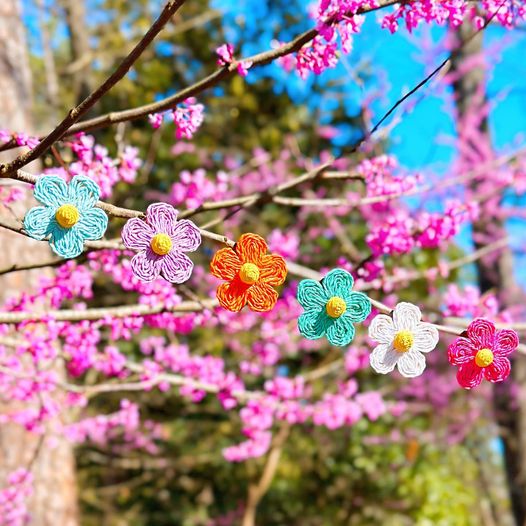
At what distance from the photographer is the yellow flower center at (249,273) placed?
1.20 meters

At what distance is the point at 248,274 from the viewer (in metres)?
1.20

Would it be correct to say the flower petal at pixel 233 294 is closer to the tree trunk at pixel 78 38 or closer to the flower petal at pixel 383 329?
the flower petal at pixel 383 329

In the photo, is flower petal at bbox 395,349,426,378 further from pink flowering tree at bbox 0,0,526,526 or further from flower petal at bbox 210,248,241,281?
pink flowering tree at bbox 0,0,526,526

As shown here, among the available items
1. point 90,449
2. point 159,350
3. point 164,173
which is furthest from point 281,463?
point 159,350

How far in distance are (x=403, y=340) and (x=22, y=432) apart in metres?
2.83

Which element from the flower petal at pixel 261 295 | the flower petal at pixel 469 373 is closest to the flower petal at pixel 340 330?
the flower petal at pixel 261 295

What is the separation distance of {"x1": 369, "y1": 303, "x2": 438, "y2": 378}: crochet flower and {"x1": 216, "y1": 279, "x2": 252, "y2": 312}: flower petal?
25 cm

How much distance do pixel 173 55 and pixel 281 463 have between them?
4.06m

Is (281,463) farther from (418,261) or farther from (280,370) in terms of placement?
(418,261)

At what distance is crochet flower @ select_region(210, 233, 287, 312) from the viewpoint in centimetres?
121

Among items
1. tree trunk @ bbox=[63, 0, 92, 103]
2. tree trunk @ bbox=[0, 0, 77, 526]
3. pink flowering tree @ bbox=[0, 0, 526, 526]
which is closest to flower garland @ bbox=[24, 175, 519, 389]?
pink flowering tree @ bbox=[0, 0, 526, 526]

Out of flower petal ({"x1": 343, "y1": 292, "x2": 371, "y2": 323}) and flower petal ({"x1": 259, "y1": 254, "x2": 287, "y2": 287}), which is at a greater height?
flower petal ({"x1": 259, "y1": 254, "x2": 287, "y2": 287})

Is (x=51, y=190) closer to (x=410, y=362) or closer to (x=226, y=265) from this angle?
(x=226, y=265)

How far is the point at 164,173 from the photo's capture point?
6234mm
